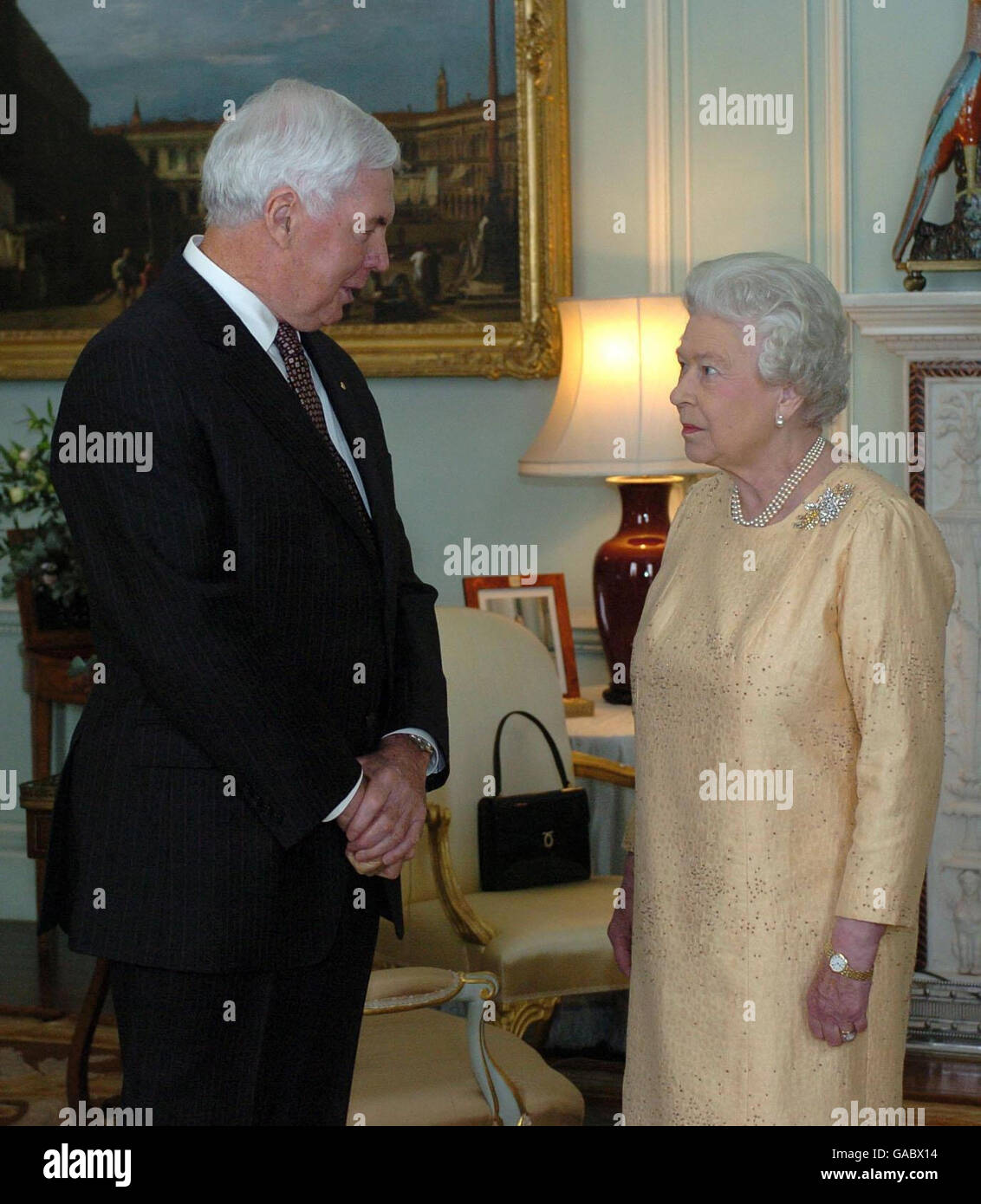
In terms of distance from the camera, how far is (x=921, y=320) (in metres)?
3.96

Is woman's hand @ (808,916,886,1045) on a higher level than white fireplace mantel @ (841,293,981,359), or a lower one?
lower

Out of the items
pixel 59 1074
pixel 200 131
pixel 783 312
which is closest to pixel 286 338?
pixel 783 312

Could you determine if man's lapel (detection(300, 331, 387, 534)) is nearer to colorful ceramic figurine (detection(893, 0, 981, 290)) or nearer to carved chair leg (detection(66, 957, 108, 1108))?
carved chair leg (detection(66, 957, 108, 1108))

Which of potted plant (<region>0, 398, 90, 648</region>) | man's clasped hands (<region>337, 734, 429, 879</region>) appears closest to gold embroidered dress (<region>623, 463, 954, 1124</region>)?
man's clasped hands (<region>337, 734, 429, 879</region>)

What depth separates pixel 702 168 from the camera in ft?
14.6

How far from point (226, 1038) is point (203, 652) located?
1.63ft

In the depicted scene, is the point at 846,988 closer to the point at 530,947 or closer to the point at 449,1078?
the point at 449,1078

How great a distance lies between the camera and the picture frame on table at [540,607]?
4266 millimetres

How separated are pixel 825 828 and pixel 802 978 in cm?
22

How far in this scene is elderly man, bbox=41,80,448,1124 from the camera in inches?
69.8

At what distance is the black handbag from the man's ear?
182cm

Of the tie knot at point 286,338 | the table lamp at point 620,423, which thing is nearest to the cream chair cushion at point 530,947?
the table lamp at point 620,423
